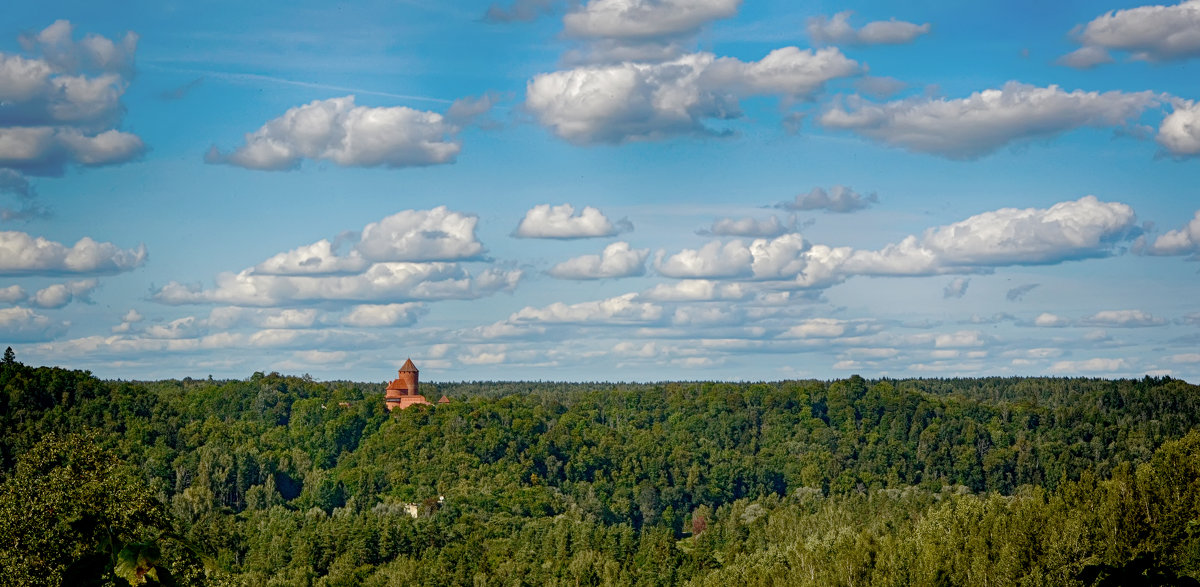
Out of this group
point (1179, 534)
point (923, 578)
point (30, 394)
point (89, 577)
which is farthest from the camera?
point (30, 394)

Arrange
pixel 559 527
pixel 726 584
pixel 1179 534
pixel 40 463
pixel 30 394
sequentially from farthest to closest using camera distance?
pixel 30 394 < pixel 559 527 < pixel 726 584 < pixel 1179 534 < pixel 40 463

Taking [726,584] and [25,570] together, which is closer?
[25,570]

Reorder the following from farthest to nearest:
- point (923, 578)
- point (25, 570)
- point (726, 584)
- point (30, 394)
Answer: point (30, 394) → point (726, 584) → point (923, 578) → point (25, 570)

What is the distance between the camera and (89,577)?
95.6 ft

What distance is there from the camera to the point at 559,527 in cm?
14212

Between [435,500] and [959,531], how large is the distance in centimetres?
10405

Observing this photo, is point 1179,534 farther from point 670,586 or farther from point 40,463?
point 40,463

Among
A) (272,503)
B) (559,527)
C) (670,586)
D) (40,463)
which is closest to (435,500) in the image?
(272,503)

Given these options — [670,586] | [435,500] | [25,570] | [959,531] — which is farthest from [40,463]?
[435,500]

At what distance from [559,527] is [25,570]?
349ft

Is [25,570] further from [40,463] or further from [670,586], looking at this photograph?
[670,586]

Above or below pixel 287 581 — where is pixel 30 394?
above

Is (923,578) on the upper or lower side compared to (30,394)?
lower

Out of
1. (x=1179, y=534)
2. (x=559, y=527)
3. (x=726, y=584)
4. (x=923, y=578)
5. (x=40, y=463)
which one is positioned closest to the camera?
(x=40, y=463)
